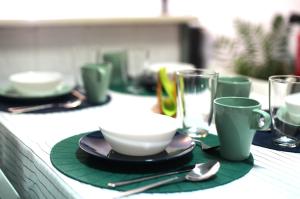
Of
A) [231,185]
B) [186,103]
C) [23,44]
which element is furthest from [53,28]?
[231,185]

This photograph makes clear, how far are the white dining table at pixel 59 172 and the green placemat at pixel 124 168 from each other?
1 cm

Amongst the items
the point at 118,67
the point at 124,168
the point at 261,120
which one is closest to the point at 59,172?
the point at 124,168

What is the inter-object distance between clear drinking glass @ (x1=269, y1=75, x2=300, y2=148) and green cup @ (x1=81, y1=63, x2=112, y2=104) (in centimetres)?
51

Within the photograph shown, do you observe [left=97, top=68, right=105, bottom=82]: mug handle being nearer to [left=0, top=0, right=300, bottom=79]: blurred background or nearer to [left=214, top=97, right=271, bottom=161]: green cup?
[left=0, top=0, right=300, bottom=79]: blurred background

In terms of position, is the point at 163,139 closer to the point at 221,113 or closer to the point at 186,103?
the point at 221,113

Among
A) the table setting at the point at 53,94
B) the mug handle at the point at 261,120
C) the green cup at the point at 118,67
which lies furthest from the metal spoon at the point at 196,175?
the green cup at the point at 118,67

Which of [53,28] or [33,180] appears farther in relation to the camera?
[53,28]

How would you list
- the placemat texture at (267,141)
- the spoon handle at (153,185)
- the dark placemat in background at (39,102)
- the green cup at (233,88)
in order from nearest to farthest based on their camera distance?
the spoon handle at (153,185) < the placemat texture at (267,141) < the green cup at (233,88) < the dark placemat in background at (39,102)

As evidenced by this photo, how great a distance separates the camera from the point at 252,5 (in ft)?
8.53

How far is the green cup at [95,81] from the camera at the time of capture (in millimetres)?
1336

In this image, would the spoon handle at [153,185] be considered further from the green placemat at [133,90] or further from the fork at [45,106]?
the green placemat at [133,90]

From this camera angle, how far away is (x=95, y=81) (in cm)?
134

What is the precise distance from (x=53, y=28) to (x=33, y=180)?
1.19 meters

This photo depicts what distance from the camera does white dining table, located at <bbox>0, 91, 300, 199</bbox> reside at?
743mm
